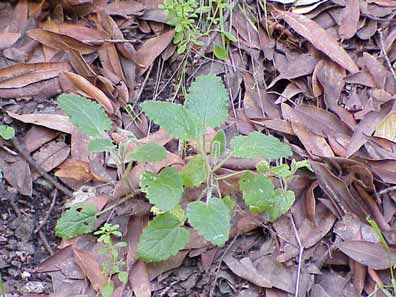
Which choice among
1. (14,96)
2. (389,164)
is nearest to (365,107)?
(389,164)

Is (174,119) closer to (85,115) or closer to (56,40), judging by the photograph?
(85,115)

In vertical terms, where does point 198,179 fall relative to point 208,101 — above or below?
below

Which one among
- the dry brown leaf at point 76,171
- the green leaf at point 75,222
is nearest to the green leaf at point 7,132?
the dry brown leaf at point 76,171

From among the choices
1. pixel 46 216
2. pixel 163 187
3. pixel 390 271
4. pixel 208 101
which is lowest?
pixel 390 271

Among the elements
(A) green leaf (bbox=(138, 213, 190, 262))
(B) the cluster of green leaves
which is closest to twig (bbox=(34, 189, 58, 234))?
(A) green leaf (bbox=(138, 213, 190, 262))

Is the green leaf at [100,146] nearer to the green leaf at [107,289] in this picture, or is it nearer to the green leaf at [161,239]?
the green leaf at [161,239]

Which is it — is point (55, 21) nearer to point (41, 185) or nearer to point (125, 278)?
point (41, 185)

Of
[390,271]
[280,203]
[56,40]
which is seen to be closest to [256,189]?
[280,203]
